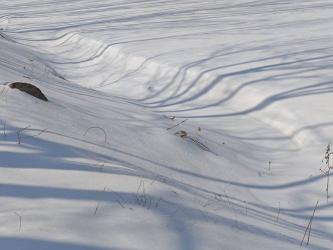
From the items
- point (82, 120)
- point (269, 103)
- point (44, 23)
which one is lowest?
point (82, 120)

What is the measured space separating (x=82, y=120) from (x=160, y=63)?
15.0 ft

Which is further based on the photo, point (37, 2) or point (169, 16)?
point (37, 2)

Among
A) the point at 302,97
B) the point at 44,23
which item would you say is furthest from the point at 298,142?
the point at 44,23

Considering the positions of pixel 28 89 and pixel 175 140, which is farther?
pixel 175 140

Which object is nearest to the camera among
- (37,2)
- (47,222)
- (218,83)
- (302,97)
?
(47,222)

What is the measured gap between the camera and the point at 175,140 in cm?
494

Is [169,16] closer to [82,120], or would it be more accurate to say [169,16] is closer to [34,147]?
[82,120]

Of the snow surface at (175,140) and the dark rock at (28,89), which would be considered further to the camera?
the dark rock at (28,89)

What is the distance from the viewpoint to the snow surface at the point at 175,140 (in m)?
2.67

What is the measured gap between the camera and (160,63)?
355 inches

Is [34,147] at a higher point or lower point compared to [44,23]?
lower

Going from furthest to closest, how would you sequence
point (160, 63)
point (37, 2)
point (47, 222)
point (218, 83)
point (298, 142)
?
point (37, 2) → point (160, 63) → point (218, 83) → point (298, 142) → point (47, 222)

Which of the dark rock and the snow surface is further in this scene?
the dark rock

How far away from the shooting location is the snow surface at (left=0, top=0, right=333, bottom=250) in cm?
267
